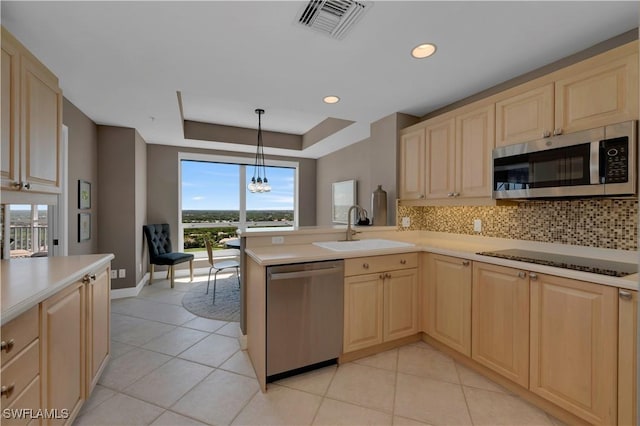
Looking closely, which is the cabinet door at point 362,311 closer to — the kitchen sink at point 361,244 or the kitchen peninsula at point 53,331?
the kitchen sink at point 361,244

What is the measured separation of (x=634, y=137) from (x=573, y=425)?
169cm

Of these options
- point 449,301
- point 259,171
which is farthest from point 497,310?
point 259,171

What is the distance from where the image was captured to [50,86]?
1.93 meters

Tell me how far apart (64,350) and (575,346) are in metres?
2.80

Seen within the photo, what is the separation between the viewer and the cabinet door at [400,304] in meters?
2.46

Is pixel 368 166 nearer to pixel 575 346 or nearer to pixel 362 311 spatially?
pixel 362 311

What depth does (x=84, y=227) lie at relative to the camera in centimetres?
342

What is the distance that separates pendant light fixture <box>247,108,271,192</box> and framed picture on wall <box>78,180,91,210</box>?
2049 mm

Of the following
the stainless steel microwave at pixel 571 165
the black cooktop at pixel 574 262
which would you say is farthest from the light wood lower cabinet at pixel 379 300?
the stainless steel microwave at pixel 571 165

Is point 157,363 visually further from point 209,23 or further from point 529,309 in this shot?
point 529,309

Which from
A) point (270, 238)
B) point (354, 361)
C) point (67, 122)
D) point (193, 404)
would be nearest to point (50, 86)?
point (67, 122)

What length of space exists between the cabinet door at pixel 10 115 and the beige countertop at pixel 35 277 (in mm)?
497

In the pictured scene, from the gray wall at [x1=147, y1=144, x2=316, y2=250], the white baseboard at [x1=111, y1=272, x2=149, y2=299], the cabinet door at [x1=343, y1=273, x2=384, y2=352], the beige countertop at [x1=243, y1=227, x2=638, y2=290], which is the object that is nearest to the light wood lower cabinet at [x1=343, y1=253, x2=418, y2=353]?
the cabinet door at [x1=343, y1=273, x2=384, y2=352]

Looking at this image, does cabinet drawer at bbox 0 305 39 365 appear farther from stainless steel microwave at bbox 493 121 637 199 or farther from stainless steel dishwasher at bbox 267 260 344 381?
stainless steel microwave at bbox 493 121 637 199
